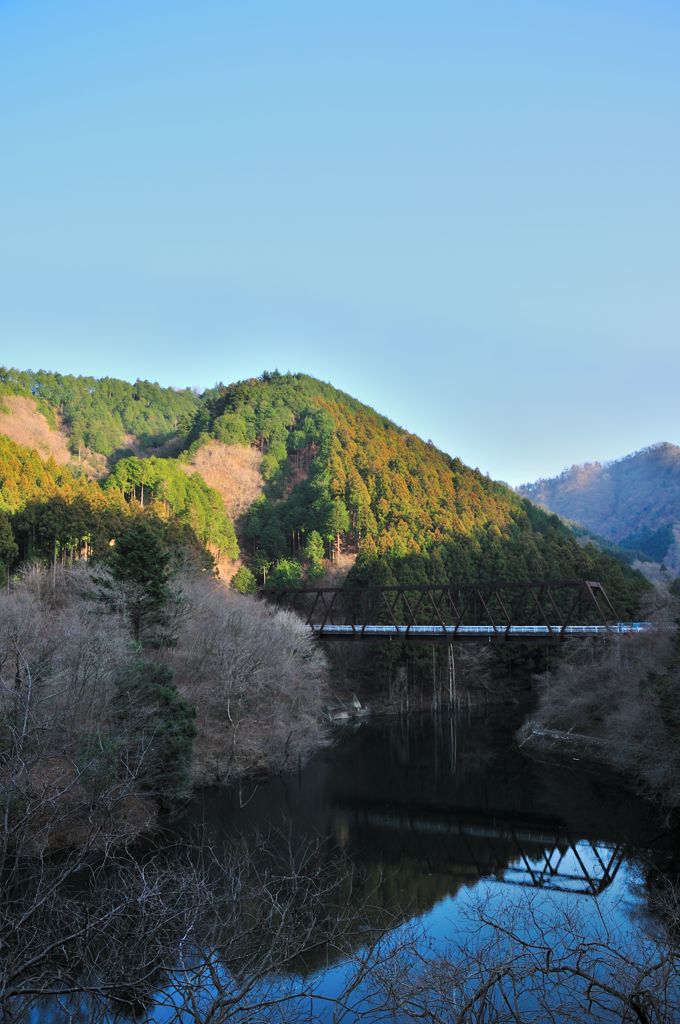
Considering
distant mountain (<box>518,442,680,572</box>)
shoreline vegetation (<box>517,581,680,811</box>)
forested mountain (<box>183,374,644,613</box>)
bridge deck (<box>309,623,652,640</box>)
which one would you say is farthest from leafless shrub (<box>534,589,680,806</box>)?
distant mountain (<box>518,442,680,572</box>)

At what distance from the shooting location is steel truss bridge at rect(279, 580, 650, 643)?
151ft

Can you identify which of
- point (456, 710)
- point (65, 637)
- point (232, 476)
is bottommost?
point (456, 710)

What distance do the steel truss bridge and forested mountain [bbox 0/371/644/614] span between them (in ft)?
6.42

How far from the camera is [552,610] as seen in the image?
201 ft

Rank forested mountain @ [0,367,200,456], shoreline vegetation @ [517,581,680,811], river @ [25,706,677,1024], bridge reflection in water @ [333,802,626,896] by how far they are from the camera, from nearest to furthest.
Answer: river @ [25,706,677,1024] < bridge reflection in water @ [333,802,626,896] < shoreline vegetation @ [517,581,680,811] < forested mountain @ [0,367,200,456]

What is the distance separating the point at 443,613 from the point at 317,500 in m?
19.5

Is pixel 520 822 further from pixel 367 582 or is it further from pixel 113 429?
pixel 113 429

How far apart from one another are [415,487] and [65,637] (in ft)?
188

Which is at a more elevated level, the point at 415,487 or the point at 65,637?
the point at 415,487

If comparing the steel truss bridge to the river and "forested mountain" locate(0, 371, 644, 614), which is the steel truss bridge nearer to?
"forested mountain" locate(0, 371, 644, 614)

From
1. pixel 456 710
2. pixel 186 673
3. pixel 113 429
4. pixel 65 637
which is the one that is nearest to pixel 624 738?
pixel 186 673

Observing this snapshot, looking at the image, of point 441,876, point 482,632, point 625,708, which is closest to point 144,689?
point 441,876

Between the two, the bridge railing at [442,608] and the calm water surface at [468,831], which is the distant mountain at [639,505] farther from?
the calm water surface at [468,831]

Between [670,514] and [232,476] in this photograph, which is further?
[670,514]
